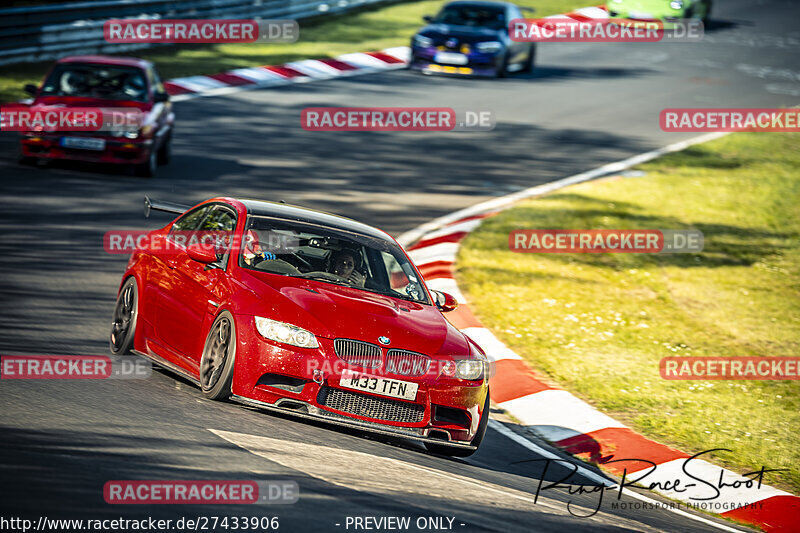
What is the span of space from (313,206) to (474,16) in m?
13.3

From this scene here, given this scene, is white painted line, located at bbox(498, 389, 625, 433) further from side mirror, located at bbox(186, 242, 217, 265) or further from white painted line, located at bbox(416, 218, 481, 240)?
white painted line, located at bbox(416, 218, 481, 240)

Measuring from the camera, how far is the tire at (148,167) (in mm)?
16203

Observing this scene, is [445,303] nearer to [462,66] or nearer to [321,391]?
[321,391]

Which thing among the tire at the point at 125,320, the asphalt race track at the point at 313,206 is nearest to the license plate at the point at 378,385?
the asphalt race track at the point at 313,206

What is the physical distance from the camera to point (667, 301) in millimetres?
13070

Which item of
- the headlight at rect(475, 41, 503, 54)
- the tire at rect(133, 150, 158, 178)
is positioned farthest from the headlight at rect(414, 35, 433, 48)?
the tire at rect(133, 150, 158, 178)

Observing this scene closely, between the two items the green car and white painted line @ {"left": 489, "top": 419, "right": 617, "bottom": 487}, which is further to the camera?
the green car

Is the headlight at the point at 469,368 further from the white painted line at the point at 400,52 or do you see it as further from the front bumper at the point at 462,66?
the white painted line at the point at 400,52

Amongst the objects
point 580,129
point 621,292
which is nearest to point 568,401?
point 621,292

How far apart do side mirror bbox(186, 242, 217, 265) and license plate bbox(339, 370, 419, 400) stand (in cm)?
150

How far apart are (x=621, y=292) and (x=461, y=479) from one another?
6759mm

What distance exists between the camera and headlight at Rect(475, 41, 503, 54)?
26.4m

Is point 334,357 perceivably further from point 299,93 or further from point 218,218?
point 299,93

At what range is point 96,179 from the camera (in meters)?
16.0
